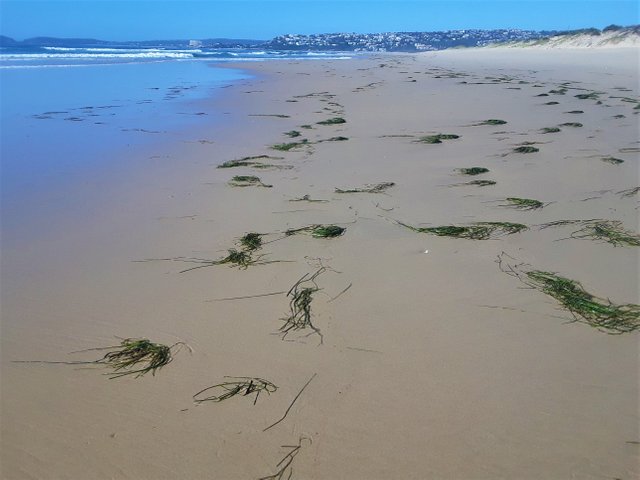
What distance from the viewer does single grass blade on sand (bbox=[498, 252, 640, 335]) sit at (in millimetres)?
2293

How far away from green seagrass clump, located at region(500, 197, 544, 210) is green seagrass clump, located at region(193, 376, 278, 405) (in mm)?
2719

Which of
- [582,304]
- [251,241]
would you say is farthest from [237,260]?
[582,304]

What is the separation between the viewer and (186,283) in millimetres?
2791

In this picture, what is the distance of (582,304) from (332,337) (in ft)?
4.37

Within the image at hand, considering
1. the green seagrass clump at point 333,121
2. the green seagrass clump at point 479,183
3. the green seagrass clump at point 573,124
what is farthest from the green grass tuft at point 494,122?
the green seagrass clump at point 479,183

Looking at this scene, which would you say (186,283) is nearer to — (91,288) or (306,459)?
(91,288)

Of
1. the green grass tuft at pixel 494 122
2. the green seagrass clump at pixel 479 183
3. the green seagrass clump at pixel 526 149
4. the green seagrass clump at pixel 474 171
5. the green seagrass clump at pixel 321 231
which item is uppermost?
the green grass tuft at pixel 494 122

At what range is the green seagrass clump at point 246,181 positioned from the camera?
4.55 m

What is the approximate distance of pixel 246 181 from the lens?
467cm

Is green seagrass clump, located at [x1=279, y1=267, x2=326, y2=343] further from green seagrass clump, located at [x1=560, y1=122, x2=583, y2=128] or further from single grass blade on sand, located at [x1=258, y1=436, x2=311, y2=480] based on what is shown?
green seagrass clump, located at [x1=560, y1=122, x2=583, y2=128]

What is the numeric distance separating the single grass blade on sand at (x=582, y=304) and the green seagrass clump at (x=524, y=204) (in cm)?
109

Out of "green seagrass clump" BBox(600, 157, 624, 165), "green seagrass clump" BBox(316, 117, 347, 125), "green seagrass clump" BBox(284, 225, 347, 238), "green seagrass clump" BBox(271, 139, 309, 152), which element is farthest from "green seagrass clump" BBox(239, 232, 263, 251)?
"green seagrass clump" BBox(316, 117, 347, 125)

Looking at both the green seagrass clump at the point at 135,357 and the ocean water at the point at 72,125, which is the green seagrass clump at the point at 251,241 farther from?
the ocean water at the point at 72,125

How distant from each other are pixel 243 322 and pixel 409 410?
0.98 metres
